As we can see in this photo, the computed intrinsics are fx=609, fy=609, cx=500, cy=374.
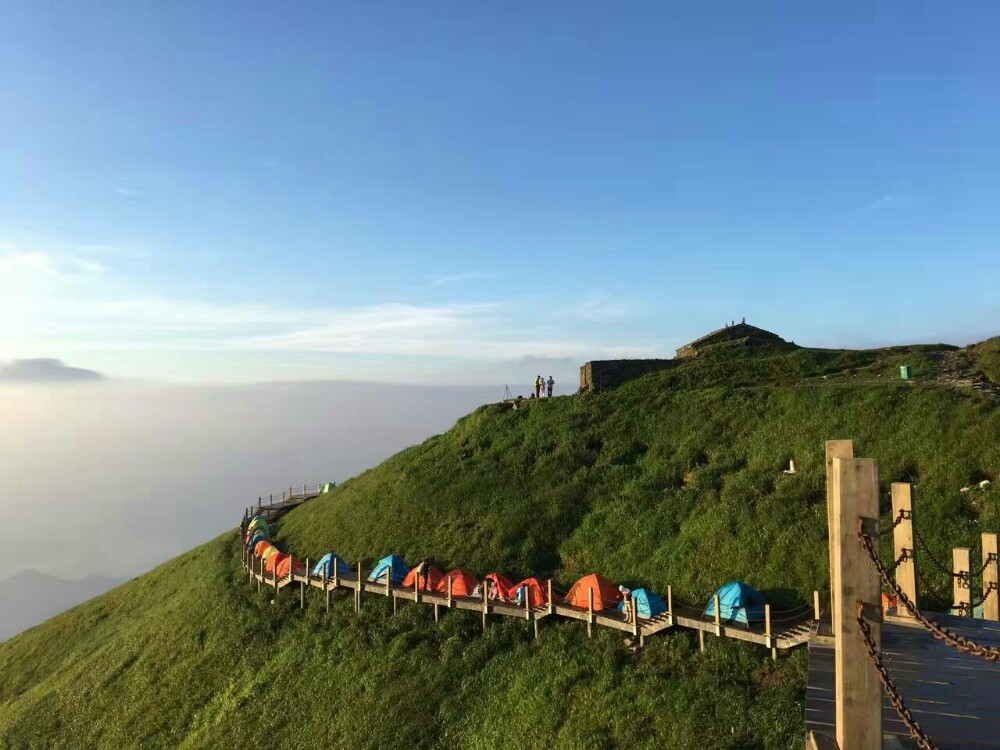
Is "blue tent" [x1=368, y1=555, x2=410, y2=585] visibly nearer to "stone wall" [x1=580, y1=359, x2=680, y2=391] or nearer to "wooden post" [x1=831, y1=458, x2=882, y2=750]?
"stone wall" [x1=580, y1=359, x2=680, y2=391]

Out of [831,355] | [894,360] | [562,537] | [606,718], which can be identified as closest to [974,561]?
[606,718]

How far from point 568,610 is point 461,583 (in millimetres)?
5289

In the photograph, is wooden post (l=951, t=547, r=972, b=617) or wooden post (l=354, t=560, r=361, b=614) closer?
wooden post (l=951, t=547, r=972, b=617)

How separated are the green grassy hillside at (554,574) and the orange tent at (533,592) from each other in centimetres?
98

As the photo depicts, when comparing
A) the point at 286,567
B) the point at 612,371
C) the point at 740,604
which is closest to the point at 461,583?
the point at 740,604

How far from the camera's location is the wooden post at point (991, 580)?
13328 millimetres

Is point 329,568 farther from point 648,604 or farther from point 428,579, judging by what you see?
point 648,604

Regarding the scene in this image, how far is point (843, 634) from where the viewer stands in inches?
235

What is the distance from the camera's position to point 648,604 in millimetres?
19656

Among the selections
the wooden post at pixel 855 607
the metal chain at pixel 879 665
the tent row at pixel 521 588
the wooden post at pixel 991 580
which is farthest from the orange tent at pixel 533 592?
the metal chain at pixel 879 665

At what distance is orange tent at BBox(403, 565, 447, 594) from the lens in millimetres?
25312

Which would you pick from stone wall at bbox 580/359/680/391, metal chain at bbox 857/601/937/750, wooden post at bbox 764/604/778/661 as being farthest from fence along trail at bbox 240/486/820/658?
stone wall at bbox 580/359/680/391

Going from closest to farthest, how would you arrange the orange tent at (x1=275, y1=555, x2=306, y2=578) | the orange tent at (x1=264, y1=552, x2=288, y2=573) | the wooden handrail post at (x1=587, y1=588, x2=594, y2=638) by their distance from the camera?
the wooden handrail post at (x1=587, y1=588, x2=594, y2=638), the orange tent at (x1=275, y1=555, x2=306, y2=578), the orange tent at (x1=264, y1=552, x2=288, y2=573)

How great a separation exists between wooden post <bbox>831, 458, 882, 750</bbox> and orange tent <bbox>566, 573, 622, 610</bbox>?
1523cm
